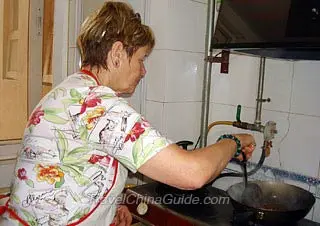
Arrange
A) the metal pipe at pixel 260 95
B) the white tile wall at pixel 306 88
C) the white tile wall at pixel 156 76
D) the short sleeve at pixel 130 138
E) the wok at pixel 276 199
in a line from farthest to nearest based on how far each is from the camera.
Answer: the white tile wall at pixel 156 76
the metal pipe at pixel 260 95
the white tile wall at pixel 306 88
the wok at pixel 276 199
the short sleeve at pixel 130 138

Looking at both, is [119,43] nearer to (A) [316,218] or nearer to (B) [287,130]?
(B) [287,130]

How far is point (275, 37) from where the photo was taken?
87cm

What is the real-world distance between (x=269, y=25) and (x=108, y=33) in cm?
43

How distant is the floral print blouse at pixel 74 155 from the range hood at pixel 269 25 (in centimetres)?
42

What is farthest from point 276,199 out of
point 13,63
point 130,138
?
point 13,63

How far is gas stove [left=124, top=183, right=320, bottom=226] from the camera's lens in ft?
3.42

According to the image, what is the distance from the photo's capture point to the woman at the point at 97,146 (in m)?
0.67

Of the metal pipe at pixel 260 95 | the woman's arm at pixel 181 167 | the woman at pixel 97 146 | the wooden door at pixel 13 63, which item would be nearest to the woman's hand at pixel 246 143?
the woman at pixel 97 146

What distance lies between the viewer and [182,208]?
1132mm

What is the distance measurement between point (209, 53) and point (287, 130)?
1.60ft

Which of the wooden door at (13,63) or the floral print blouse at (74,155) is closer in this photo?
the floral print blouse at (74,155)

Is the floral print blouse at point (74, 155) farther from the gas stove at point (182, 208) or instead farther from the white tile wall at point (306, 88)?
the white tile wall at point (306, 88)

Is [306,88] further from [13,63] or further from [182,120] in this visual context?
[13,63]

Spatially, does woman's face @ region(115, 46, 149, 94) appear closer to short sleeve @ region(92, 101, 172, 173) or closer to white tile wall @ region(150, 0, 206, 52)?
short sleeve @ region(92, 101, 172, 173)
